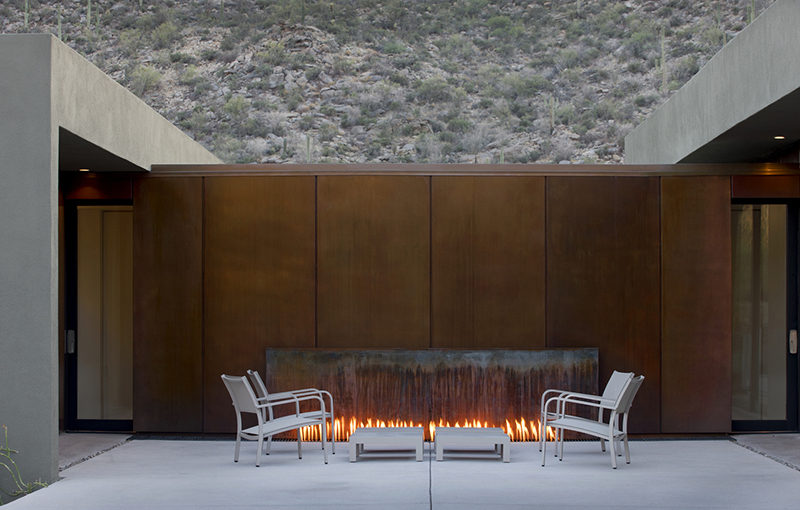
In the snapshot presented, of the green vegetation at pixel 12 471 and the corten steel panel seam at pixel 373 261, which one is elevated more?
the corten steel panel seam at pixel 373 261

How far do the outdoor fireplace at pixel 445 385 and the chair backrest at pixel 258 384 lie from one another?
1.61ft

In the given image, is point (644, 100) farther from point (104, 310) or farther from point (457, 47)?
point (104, 310)

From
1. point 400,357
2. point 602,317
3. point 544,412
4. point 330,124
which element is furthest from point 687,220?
point 330,124

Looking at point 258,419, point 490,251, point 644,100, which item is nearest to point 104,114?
point 258,419

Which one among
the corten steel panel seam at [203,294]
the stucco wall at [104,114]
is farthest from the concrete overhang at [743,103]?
the stucco wall at [104,114]

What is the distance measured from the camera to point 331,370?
846 cm

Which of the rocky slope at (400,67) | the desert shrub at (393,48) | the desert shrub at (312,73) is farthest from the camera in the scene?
the desert shrub at (393,48)

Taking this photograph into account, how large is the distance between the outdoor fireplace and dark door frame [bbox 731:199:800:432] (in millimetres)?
1979

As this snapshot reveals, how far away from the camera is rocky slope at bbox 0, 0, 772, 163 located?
25.0 metres

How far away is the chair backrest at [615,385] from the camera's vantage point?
7603mm

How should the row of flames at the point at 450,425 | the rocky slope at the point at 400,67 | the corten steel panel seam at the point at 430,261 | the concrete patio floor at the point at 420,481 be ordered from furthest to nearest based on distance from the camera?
the rocky slope at the point at 400,67 < the corten steel panel seam at the point at 430,261 < the row of flames at the point at 450,425 < the concrete patio floor at the point at 420,481

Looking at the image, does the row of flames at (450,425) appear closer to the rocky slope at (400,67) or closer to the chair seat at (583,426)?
the chair seat at (583,426)

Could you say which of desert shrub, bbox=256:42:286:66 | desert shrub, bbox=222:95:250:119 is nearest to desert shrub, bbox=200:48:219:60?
desert shrub, bbox=256:42:286:66

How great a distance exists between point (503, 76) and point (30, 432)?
2381cm
